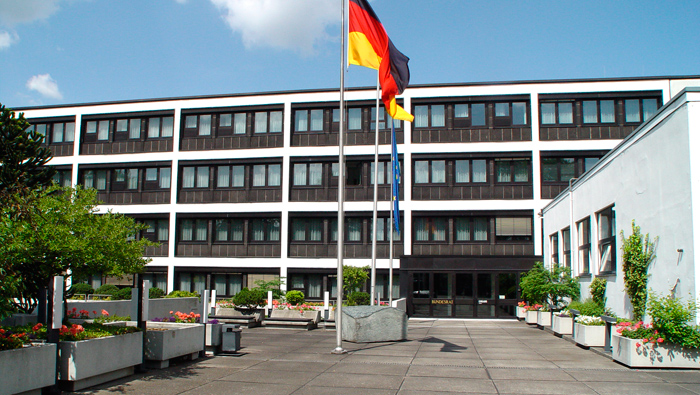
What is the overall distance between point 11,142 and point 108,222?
1987cm

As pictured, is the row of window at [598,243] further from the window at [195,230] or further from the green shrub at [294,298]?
the window at [195,230]

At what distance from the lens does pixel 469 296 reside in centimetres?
3294

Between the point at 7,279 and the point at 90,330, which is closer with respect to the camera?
the point at 7,279

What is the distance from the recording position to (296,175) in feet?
121

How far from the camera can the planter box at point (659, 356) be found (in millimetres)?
13039

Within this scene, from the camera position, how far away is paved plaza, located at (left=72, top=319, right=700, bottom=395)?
37.0 ft

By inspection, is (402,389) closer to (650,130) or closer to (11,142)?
(650,130)

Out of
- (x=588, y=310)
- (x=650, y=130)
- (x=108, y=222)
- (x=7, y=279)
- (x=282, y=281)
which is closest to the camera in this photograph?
(x=7, y=279)

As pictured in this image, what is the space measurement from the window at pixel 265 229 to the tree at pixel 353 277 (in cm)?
608

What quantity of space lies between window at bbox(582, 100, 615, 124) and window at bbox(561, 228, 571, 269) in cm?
957

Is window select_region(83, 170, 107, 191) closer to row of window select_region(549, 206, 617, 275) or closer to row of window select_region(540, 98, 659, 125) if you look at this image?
row of window select_region(540, 98, 659, 125)

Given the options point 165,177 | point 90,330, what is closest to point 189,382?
point 90,330

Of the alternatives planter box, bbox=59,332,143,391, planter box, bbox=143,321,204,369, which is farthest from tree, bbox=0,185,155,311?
planter box, bbox=143,321,204,369

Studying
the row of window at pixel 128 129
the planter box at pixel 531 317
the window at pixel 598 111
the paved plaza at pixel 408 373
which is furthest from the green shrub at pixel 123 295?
the window at pixel 598 111
